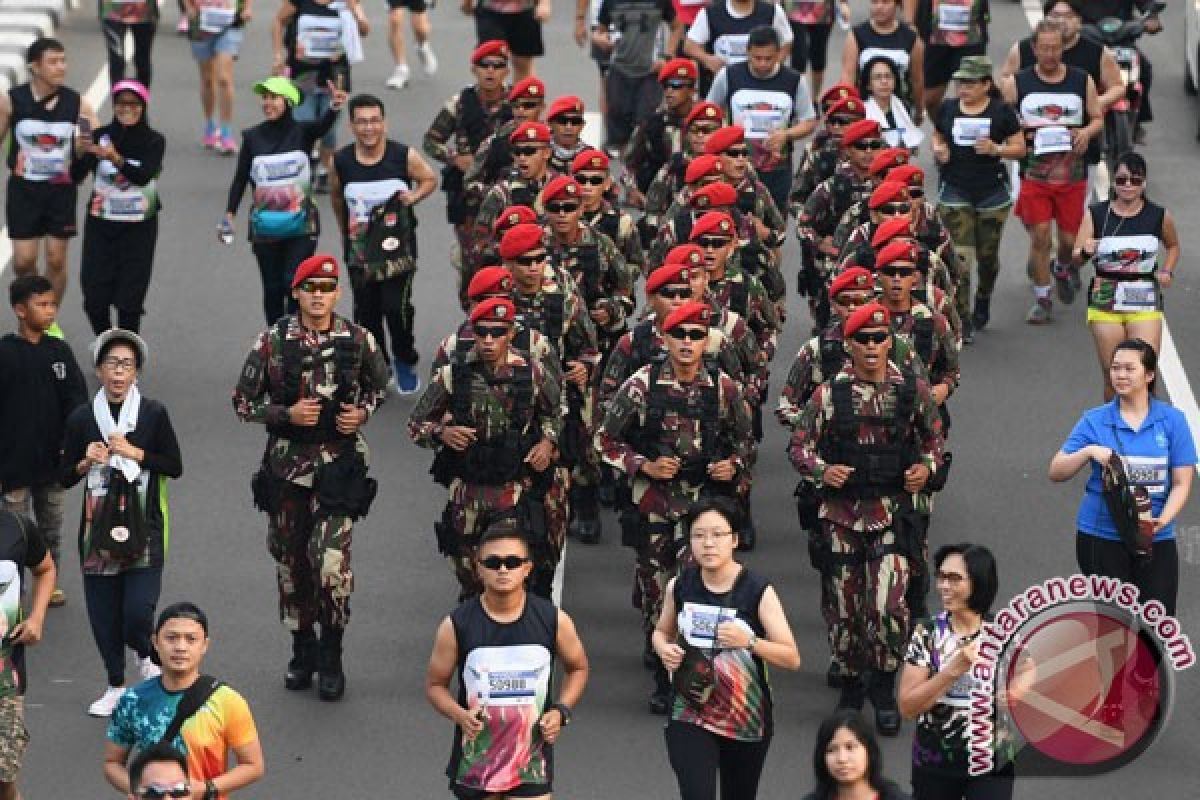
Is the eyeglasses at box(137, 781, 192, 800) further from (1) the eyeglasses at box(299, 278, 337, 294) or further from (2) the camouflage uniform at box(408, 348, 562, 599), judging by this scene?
(1) the eyeglasses at box(299, 278, 337, 294)

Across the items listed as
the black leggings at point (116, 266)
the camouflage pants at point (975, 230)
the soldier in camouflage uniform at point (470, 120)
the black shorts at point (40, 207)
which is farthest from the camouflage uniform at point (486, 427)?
the camouflage pants at point (975, 230)

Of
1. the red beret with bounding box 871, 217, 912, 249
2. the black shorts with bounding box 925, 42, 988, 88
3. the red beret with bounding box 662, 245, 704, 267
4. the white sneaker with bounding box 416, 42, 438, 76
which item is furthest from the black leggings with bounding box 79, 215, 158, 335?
the white sneaker with bounding box 416, 42, 438, 76

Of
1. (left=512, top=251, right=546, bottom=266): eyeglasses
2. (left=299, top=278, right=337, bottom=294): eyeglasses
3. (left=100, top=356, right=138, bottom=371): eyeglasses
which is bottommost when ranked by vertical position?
(left=512, top=251, right=546, bottom=266): eyeglasses

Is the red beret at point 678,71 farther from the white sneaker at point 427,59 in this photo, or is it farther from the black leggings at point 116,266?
the white sneaker at point 427,59

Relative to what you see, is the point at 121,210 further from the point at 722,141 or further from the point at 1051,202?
the point at 1051,202

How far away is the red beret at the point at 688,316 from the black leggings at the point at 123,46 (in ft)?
33.7

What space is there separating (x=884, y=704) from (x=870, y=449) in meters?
1.25

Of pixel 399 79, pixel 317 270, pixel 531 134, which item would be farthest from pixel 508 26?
pixel 317 270

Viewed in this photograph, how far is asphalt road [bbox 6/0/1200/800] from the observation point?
44.4 ft

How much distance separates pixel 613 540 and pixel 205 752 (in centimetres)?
566

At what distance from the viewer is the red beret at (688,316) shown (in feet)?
45.5

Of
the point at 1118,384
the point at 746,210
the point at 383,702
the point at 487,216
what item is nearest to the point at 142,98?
the point at 487,216

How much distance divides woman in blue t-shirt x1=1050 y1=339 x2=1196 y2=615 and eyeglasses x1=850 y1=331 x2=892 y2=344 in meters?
1.02

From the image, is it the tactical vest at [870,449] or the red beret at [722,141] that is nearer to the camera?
the tactical vest at [870,449]
